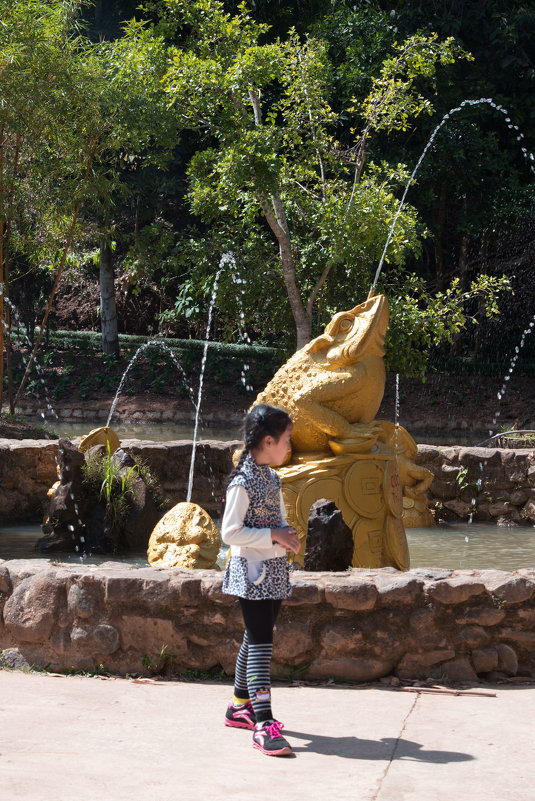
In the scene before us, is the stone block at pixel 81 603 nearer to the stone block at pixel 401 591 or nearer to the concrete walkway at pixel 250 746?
the concrete walkway at pixel 250 746

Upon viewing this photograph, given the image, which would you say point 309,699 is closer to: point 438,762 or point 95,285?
point 438,762

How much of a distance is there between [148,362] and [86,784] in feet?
70.8

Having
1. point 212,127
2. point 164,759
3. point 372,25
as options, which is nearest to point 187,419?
point 212,127

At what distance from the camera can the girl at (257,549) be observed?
3607 millimetres

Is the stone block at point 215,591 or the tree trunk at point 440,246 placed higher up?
the tree trunk at point 440,246

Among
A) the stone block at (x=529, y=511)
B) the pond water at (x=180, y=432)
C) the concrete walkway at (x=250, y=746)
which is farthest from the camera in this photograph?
the pond water at (x=180, y=432)

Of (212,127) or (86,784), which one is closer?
(86,784)

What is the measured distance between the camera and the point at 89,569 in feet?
15.0

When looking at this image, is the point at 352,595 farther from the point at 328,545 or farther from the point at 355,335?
the point at 355,335

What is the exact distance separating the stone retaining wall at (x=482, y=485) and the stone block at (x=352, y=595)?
5.44m

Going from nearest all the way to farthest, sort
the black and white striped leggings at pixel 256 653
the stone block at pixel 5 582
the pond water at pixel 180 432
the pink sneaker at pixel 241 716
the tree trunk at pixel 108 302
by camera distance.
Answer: the black and white striped leggings at pixel 256 653 → the pink sneaker at pixel 241 716 → the stone block at pixel 5 582 → the pond water at pixel 180 432 → the tree trunk at pixel 108 302

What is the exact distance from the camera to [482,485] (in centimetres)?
957

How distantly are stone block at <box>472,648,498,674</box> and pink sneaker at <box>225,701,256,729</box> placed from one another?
3.96 ft

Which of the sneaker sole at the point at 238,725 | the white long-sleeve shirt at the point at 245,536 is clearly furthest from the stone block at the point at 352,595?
the sneaker sole at the point at 238,725
